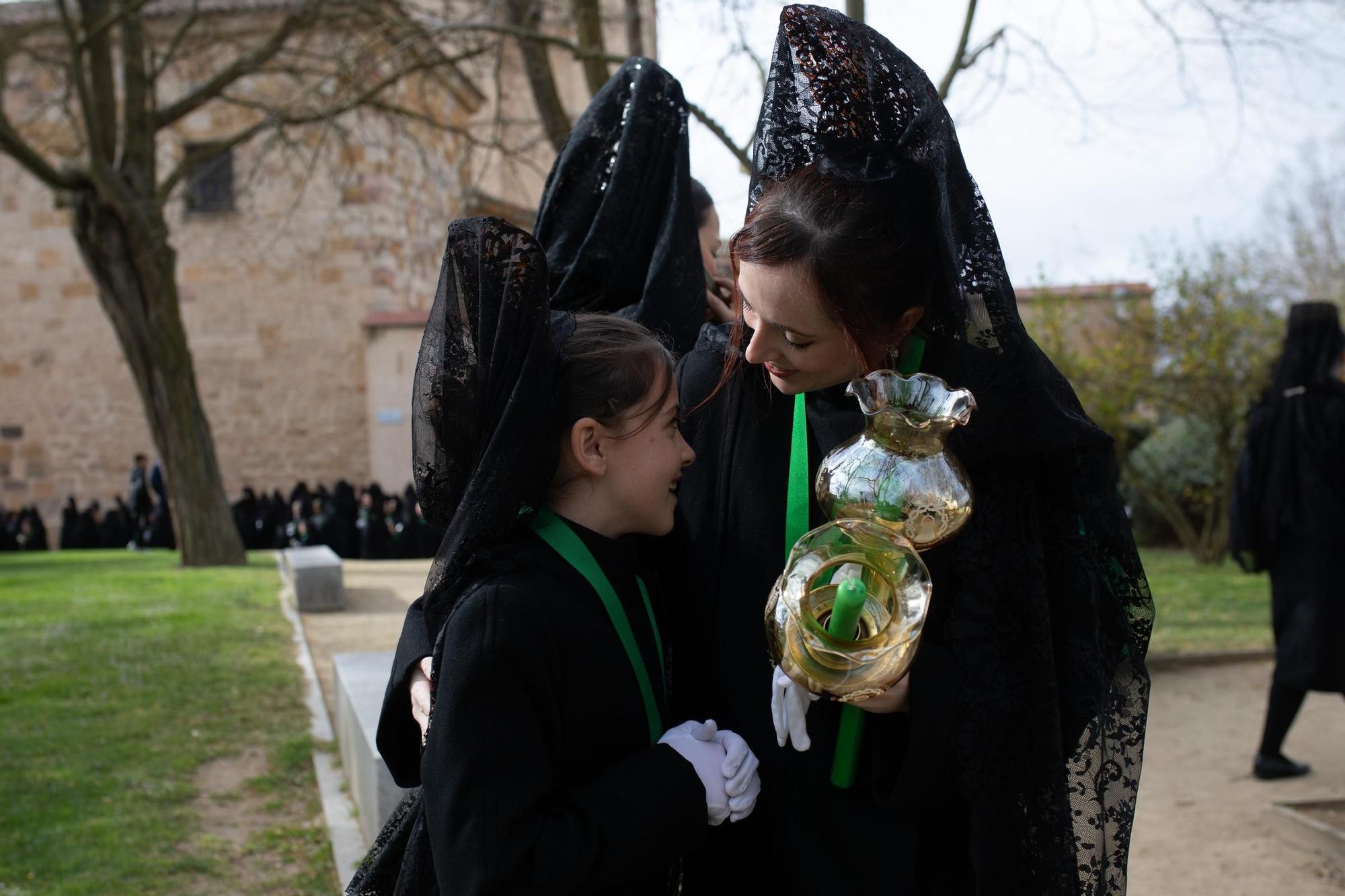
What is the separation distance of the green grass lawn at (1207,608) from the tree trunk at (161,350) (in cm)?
963

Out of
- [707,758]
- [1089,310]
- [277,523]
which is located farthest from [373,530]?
[707,758]

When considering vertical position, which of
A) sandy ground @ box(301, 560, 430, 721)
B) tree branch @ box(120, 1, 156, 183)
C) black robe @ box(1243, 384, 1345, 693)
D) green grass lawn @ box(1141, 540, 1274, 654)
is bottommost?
green grass lawn @ box(1141, 540, 1274, 654)

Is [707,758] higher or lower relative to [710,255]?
lower

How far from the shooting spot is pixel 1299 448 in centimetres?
567

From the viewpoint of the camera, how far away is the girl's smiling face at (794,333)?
165cm

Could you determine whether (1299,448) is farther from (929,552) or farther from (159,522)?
(159,522)

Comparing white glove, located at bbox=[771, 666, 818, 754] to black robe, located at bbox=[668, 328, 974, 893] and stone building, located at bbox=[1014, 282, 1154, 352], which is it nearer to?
black robe, located at bbox=[668, 328, 974, 893]

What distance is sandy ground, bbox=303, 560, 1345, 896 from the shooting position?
4.58 m

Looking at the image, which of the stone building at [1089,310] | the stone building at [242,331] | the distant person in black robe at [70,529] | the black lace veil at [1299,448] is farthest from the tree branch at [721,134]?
the distant person in black robe at [70,529]

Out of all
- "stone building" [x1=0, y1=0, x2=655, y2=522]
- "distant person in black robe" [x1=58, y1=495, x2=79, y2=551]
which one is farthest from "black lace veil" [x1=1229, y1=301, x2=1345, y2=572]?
"distant person in black robe" [x1=58, y1=495, x2=79, y2=551]

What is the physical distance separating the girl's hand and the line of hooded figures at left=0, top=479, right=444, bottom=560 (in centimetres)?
1660

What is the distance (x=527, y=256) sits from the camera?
66.3 inches

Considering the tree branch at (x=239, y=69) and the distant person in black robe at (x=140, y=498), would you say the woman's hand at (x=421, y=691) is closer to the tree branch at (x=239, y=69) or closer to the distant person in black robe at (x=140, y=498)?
the tree branch at (x=239, y=69)

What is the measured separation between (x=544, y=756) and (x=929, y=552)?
578 mm
